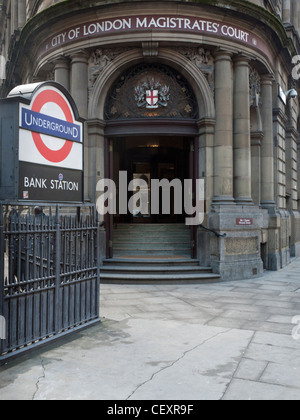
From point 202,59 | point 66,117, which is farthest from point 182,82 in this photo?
point 66,117

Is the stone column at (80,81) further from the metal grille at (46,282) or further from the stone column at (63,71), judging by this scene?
the metal grille at (46,282)

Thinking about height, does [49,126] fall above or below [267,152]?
below

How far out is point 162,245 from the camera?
1286 cm

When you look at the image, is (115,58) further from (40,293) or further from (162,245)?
(40,293)

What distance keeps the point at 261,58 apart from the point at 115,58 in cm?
466

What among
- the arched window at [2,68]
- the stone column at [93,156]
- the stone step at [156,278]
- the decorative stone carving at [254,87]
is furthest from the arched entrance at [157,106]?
the arched window at [2,68]

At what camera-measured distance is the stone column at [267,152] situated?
14.1 metres

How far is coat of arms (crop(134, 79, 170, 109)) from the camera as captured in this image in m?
11.8

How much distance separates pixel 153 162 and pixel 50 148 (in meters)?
12.9

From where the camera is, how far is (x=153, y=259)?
11.5 m

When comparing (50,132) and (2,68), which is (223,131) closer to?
(50,132)

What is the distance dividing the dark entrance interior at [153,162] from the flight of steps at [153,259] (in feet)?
12.6
